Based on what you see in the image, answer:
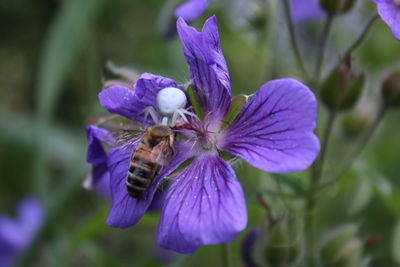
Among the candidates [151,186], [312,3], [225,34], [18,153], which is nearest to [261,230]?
[151,186]

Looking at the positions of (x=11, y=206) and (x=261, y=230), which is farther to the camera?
(x=11, y=206)

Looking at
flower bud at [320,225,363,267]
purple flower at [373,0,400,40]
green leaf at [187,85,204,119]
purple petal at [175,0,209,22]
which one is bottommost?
flower bud at [320,225,363,267]

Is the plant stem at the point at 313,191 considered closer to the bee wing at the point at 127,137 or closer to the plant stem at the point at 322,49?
the plant stem at the point at 322,49

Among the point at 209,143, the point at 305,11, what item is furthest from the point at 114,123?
the point at 305,11

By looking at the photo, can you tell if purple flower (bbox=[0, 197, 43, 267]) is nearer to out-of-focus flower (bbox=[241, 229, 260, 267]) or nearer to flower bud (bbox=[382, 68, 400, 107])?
out-of-focus flower (bbox=[241, 229, 260, 267])

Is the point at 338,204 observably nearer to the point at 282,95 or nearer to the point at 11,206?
the point at 282,95

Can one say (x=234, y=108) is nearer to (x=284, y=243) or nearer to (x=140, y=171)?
(x=140, y=171)

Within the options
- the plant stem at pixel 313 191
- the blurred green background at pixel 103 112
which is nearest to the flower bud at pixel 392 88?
the blurred green background at pixel 103 112

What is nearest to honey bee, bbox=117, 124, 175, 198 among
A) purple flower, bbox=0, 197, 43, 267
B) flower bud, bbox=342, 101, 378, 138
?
flower bud, bbox=342, 101, 378, 138
